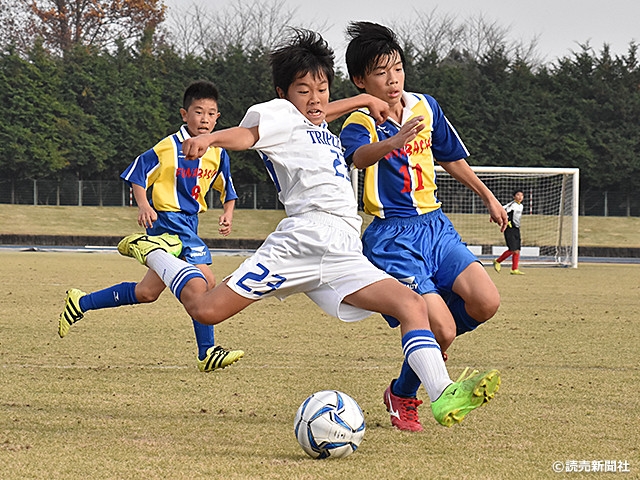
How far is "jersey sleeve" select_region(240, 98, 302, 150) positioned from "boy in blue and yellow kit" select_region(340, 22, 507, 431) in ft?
1.39

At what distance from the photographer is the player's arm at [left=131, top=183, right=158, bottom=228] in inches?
244

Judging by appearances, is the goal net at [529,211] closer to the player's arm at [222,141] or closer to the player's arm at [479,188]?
the player's arm at [479,188]

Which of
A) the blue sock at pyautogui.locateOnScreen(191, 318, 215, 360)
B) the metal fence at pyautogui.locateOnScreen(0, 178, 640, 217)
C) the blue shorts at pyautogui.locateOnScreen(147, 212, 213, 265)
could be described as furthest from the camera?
the metal fence at pyautogui.locateOnScreen(0, 178, 640, 217)

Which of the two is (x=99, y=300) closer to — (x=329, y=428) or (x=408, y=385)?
(x=408, y=385)

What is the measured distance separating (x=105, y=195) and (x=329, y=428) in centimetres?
3920

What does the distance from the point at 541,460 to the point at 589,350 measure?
384 centimetres

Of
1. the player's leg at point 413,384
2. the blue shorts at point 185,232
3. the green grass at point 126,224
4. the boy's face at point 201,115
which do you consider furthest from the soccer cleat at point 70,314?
the green grass at point 126,224

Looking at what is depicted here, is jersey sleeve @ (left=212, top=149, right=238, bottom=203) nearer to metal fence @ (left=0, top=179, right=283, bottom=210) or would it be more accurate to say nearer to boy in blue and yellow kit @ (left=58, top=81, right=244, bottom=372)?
boy in blue and yellow kit @ (left=58, top=81, right=244, bottom=372)

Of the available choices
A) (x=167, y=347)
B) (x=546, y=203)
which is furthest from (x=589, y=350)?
(x=546, y=203)

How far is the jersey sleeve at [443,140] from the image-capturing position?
5.04 m

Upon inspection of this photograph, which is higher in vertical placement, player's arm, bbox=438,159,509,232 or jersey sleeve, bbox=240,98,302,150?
jersey sleeve, bbox=240,98,302,150

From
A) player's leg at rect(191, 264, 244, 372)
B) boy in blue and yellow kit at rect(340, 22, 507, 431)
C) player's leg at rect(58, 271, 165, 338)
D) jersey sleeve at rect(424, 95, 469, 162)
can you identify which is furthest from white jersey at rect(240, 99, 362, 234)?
player's leg at rect(58, 271, 165, 338)

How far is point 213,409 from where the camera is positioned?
4.92m

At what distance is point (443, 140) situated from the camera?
16.5 feet
